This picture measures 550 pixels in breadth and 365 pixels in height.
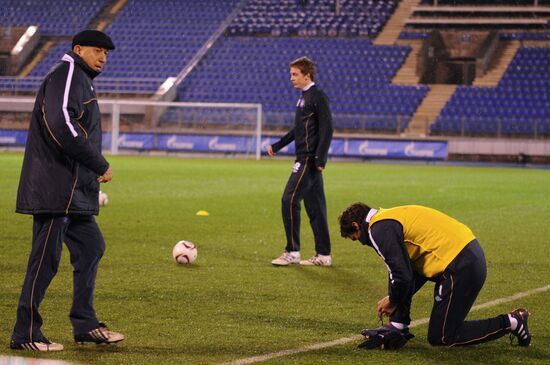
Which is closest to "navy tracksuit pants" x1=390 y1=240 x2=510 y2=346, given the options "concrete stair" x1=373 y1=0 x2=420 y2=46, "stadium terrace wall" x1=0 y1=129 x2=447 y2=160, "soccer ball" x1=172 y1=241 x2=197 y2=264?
"soccer ball" x1=172 y1=241 x2=197 y2=264

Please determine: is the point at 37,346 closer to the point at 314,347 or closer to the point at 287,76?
the point at 314,347

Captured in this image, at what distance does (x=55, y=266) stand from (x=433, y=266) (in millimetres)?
2408

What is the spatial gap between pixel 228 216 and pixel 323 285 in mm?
6920

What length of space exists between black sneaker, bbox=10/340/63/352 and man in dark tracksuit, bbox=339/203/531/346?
1942 millimetres

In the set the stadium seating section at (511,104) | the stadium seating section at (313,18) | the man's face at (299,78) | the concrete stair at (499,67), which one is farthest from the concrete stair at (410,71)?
the man's face at (299,78)

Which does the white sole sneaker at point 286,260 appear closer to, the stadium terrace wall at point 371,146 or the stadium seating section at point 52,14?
the stadium terrace wall at point 371,146

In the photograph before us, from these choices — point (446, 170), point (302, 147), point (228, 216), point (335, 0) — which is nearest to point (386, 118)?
point (446, 170)

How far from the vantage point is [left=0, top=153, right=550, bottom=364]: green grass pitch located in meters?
6.66

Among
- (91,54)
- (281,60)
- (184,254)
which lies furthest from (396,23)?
(91,54)

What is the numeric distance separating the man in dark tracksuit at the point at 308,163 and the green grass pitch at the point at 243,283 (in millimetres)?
318

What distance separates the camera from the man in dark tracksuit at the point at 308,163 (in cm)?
1059

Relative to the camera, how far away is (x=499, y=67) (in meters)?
45.2

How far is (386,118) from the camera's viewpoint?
40531mm

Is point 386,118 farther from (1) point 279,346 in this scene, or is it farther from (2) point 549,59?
(1) point 279,346
